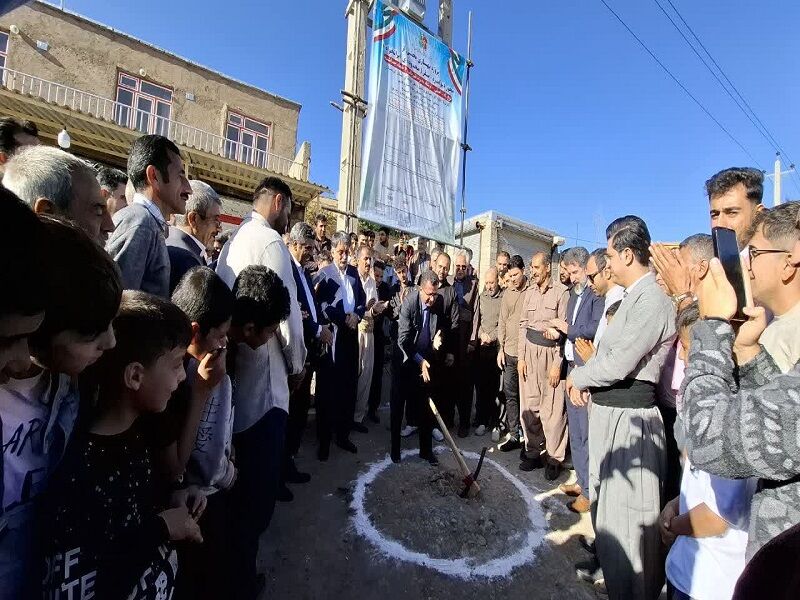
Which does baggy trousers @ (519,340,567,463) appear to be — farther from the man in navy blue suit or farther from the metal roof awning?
the metal roof awning

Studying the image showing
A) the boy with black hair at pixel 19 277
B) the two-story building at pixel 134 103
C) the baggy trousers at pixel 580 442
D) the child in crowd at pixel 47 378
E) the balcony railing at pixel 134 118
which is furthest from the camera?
the balcony railing at pixel 134 118

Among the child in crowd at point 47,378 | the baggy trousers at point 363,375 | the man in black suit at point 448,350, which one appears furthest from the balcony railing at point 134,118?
the child in crowd at point 47,378

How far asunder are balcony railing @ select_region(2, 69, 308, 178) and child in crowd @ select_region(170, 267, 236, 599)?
13476 millimetres

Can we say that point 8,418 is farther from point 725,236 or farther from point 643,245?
point 643,245

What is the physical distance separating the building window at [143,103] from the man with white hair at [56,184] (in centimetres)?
1498

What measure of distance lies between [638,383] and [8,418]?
2641 millimetres

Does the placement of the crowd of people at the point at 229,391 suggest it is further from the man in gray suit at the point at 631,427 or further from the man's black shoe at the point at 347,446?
the man's black shoe at the point at 347,446

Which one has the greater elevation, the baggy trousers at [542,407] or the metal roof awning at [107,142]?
the metal roof awning at [107,142]

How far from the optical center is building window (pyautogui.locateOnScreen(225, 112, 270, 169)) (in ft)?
52.4

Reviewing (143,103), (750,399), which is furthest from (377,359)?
(143,103)

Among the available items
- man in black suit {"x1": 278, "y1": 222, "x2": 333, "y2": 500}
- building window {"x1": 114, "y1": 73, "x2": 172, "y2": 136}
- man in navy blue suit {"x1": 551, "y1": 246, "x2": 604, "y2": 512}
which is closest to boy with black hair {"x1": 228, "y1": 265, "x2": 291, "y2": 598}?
man in black suit {"x1": 278, "y1": 222, "x2": 333, "y2": 500}

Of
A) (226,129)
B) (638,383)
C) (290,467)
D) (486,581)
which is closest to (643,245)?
(638,383)

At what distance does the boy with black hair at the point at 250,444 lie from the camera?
1799 mm

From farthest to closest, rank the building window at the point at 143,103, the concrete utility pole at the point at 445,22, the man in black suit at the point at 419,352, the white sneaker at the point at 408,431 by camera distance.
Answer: the building window at the point at 143,103
the concrete utility pole at the point at 445,22
the white sneaker at the point at 408,431
the man in black suit at the point at 419,352
